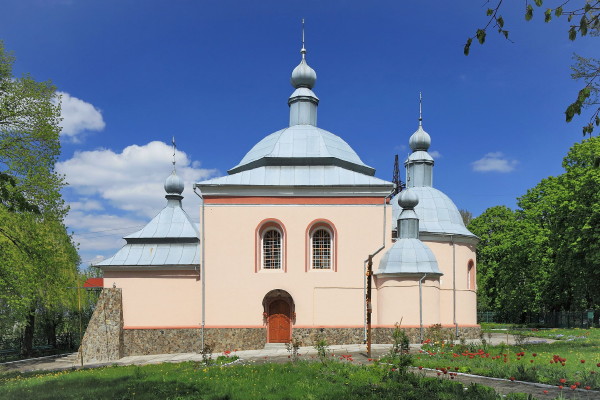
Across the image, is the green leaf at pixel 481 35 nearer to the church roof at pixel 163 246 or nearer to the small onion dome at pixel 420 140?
the church roof at pixel 163 246

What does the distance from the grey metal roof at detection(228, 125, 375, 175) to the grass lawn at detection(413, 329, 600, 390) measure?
9.05 metres

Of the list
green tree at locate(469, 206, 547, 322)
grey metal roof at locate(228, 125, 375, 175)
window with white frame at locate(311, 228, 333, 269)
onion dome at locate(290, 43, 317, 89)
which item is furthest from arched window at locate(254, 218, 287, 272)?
green tree at locate(469, 206, 547, 322)

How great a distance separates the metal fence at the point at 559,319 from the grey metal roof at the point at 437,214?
12.0 meters

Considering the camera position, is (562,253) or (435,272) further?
(562,253)

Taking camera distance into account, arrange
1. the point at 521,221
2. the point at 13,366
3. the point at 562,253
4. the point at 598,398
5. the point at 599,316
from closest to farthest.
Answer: the point at 598,398 < the point at 13,366 < the point at 562,253 < the point at 599,316 < the point at 521,221

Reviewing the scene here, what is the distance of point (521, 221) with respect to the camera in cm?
3488

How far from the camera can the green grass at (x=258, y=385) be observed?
824 centimetres

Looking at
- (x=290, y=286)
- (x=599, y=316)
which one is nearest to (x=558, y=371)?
(x=290, y=286)

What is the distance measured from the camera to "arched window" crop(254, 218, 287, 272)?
Result: 19.9 metres

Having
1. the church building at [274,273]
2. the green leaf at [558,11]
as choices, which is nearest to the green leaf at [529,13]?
the green leaf at [558,11]

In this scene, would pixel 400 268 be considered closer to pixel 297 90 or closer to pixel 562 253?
pixel 297 90

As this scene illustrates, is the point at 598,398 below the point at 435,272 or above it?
below

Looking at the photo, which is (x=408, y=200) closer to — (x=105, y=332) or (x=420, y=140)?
(x=420, y=140)

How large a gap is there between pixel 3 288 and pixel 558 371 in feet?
57.1
